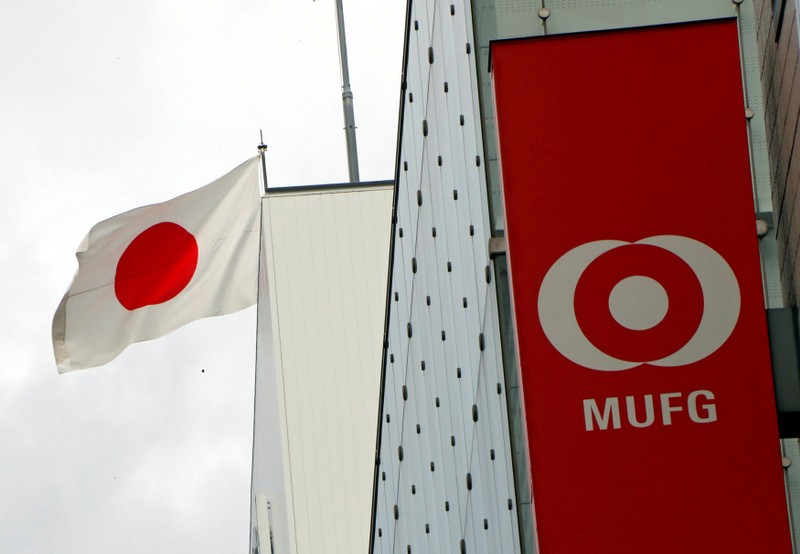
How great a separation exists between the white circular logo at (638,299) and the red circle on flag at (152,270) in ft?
43.7

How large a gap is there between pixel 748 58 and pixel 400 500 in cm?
808

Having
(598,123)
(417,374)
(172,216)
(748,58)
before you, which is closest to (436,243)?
(417,374)

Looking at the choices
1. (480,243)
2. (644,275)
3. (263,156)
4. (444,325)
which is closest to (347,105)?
(263,156)

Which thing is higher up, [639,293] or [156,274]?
[156,274]

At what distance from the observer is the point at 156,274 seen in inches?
814

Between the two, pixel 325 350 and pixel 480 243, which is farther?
pixel 325 350

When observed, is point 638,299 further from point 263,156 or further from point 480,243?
point 263,156

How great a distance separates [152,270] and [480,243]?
1020 centimetres

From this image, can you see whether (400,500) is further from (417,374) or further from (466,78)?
(466,78)

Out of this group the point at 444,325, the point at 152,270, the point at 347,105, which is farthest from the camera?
the point at 347,105

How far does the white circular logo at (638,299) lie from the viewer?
7.73 m

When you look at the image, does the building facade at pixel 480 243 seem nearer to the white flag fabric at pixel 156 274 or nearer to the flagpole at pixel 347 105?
the white flag fabric at pixel 156 274

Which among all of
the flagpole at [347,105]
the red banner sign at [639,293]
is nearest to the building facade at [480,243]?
the red banner sign at [639,293]

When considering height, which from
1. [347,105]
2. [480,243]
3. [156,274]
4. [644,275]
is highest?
[347,105]
